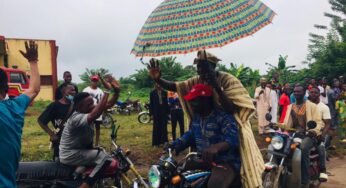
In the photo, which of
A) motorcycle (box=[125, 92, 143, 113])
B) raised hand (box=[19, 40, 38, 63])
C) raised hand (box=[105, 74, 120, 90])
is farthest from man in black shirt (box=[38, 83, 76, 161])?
motorcycle (box=[125, 92, 143, 113])

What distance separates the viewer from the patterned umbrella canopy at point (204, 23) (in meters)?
3.58

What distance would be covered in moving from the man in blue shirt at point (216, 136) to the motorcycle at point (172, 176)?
0.33 ft

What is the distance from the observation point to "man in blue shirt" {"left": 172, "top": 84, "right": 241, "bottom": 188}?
11.0 feet

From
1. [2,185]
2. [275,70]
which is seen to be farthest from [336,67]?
[2,185]

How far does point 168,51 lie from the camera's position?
12.2 feet

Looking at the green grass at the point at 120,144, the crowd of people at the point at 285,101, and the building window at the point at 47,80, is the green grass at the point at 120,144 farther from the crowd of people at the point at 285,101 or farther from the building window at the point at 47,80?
the building window at the point at 47,80

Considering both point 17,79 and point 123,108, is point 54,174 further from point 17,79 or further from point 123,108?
point 17,79

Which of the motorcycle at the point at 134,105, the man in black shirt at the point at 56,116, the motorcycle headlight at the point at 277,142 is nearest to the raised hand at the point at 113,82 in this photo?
the man in black shirt at the point at 56,116

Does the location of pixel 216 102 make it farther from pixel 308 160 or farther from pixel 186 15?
pixel 308 160

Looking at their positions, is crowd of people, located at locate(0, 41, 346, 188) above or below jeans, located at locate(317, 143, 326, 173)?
above

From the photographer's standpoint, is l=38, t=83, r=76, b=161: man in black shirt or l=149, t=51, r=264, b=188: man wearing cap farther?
l=38, t=83, r=76, b=161: man in black shirt

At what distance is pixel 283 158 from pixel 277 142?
0.78ft

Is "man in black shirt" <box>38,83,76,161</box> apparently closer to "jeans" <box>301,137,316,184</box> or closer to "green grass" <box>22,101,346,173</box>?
"green grass" <box>22,101,346,173</box>

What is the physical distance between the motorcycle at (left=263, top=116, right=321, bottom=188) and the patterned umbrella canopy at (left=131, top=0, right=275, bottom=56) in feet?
7.24
